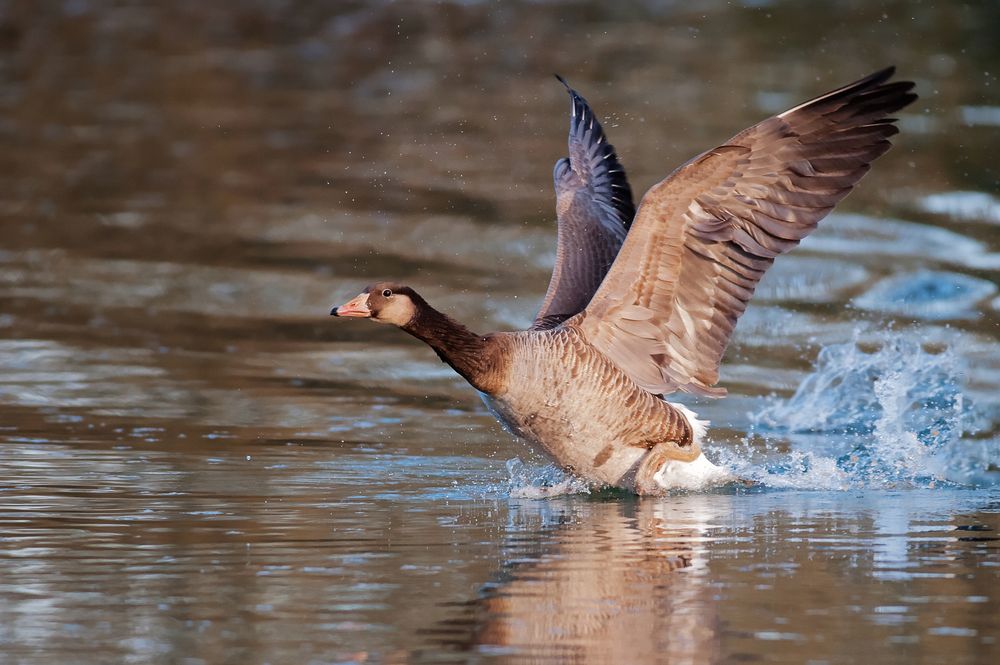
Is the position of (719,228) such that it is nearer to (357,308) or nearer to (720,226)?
(720,226)

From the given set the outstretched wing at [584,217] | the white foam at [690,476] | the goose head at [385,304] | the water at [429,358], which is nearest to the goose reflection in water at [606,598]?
the water at [429,358]

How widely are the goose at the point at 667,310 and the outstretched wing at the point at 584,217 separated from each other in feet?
2.60

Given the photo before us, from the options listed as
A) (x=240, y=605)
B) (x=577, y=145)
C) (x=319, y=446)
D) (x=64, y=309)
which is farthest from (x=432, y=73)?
(x=240, y=605)

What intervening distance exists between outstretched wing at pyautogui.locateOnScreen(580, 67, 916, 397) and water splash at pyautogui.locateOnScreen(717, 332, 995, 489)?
0.99 meters

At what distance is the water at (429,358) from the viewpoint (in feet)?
20.5

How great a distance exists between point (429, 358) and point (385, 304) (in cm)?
499

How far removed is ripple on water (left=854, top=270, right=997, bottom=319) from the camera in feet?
47.6

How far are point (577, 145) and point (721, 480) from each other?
3.42 m

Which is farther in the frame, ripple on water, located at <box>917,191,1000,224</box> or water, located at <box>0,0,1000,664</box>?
ripple on water, located at <box>917,191,1000,224</box>

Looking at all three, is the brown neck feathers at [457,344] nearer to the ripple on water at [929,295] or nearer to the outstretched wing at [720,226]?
the outstretched wing at [720,226]

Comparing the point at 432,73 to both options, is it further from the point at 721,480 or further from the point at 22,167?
the point at 721,480

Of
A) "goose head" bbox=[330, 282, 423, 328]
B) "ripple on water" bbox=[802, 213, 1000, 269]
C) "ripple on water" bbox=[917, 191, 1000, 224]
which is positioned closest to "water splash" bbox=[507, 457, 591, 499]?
"goose head" bbox=[330, 282, 423, 328]

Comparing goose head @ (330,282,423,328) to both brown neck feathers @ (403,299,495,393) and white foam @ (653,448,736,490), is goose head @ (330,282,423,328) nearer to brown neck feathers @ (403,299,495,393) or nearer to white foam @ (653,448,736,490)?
brown neck feathers @ (403,299,495,393)

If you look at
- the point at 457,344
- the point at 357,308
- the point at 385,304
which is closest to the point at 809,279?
the point at 457,344
